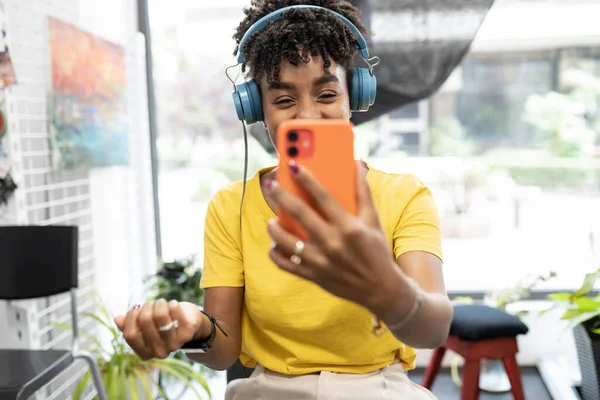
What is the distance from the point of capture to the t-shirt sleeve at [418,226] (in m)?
0.87

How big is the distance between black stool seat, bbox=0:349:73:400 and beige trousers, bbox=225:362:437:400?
30.0 inches

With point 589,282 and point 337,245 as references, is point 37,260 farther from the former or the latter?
point 589,282

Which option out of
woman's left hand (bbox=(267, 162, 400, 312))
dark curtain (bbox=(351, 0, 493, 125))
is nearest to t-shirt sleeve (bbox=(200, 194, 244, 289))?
woman's left hand (bbox=(267, 162, 400, 312))

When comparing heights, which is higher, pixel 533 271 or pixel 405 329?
pixel 405 329

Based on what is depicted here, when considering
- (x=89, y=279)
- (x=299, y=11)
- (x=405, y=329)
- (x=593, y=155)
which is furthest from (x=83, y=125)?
(x=593, y=155)

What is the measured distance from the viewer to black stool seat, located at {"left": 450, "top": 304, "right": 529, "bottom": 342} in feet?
6.64

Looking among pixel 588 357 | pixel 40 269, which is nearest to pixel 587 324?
pixel 588 357

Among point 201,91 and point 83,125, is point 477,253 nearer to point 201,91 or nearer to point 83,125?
point 201,91

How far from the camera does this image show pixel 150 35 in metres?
2.89

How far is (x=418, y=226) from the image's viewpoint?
2.95ft

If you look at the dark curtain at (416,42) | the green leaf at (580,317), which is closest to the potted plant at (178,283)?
the dark curtain at (416,42)

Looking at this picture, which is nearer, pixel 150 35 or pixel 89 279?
pixel 89 279

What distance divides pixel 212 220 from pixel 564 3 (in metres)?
2.32

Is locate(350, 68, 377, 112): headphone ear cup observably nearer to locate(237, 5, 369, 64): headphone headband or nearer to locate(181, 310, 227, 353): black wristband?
locate(237, 5, 369, 64): headphone headband
